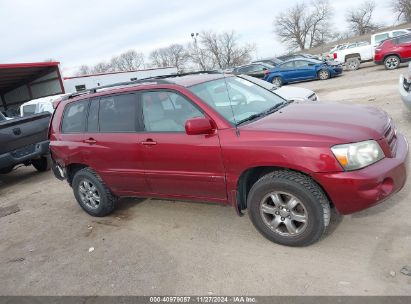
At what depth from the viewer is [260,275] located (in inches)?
137

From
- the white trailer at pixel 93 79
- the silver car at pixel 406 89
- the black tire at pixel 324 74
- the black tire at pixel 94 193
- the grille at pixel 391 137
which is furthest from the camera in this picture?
the white trailer at pixel 93 79

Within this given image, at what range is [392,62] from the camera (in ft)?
60.4

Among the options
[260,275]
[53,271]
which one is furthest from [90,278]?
[260,275]

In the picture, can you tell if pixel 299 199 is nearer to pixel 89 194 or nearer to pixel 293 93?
pixel 89 194

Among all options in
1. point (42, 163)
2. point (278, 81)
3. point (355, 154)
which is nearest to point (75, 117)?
point (355, 154)

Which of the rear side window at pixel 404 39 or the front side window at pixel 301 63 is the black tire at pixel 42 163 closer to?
the front side window at pixel 301 63

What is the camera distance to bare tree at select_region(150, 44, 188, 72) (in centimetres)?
8968

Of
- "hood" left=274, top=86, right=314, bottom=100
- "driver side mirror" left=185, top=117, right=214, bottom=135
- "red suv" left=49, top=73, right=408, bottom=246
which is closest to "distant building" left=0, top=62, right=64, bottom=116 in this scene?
"hood" left=274, top=86, right=314, bottom=100

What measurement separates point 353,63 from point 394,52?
13.7 ft

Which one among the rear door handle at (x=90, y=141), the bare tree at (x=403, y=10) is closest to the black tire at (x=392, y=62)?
the rear door handle at (x=90, y=141)

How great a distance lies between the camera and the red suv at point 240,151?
3.43 metres

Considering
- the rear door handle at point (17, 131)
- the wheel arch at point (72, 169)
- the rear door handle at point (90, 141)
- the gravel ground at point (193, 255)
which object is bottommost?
the gravel ground at point (193, 255)

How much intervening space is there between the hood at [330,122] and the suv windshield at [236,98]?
243 mm

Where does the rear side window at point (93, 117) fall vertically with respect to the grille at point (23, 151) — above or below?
above
